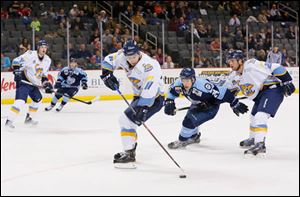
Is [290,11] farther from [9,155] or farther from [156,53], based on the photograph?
[9,155]

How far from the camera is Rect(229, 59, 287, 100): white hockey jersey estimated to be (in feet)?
16.7

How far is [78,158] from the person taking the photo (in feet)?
17.0

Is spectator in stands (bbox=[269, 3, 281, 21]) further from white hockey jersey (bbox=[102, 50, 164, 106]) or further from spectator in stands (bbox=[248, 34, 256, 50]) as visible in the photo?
white hockey jersey (bbox=[102, 50, 164, 106])

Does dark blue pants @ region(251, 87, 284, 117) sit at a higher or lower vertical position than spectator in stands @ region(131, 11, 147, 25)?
lower

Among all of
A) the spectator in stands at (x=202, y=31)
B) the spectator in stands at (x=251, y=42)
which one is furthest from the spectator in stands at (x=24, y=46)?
the spectator in stands at (x=251, y=42)

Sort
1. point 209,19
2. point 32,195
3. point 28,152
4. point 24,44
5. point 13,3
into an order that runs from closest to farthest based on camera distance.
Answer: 1. point 32,195
2. point 28,152
3. point 24,44
4. point 13,3
5. point 209,19

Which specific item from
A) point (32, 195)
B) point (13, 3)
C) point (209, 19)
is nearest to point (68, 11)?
point (13, 3)

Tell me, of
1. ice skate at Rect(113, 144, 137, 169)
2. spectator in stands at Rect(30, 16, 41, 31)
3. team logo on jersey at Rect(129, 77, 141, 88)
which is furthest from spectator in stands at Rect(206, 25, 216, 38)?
ice skate at Rect(113, 144, 137, 169)

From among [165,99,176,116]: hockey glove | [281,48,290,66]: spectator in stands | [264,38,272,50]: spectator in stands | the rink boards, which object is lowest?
the rink boards

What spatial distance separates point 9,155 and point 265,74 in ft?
7.94

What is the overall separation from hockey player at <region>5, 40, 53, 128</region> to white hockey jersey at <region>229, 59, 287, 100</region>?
3115 mm

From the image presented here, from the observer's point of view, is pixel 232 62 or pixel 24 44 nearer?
pixel 232 62

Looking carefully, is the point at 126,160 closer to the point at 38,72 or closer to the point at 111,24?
the point at 38,72

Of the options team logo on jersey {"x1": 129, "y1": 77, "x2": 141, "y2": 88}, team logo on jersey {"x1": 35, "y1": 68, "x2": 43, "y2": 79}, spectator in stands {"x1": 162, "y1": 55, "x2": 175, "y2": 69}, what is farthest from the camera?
spectator in stands {"x1": 162, "y1": 55, "x2": 175, "y2": 69}
